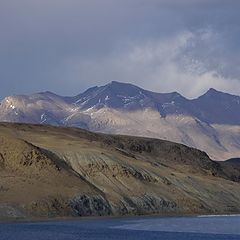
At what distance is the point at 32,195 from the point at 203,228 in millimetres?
38124

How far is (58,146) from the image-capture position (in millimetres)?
195875

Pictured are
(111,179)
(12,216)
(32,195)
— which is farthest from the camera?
(111,179)

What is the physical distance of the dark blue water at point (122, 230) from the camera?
108 metres

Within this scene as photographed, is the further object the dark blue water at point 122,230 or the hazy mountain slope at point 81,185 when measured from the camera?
the hazy mountain slope at point 81,185

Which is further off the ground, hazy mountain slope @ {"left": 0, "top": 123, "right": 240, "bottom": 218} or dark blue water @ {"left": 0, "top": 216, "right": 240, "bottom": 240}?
hazy mountain slope @ {"left": 0, "top": 123, "right": 240, "bottom": 218}

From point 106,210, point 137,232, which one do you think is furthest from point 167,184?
point 137,232

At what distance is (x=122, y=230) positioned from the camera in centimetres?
12150

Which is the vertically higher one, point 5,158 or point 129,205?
point 5,158

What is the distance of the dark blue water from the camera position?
10769 cm

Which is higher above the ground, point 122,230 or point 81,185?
point 81,185

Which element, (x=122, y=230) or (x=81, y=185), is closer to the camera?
(x=122, y=230)

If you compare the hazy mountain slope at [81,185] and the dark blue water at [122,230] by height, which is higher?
the hazy mountain slope at [81,185]

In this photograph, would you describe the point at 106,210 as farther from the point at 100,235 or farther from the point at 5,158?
the point at 100,235

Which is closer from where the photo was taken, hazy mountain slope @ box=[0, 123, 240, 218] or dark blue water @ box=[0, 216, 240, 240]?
dark blue water @ box=[0, 216, 240, 240]
